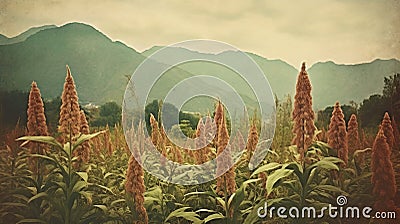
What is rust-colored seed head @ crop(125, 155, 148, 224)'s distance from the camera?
2262 mm

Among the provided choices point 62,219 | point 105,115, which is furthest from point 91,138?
point 62,219

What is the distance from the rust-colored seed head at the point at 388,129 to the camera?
7.74 ft

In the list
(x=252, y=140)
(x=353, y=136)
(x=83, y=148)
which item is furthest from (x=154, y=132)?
(x=353, y=136)

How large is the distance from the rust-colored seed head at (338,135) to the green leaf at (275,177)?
228mm

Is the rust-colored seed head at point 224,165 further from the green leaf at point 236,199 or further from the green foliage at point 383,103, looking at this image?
the green foliage at point 383,103

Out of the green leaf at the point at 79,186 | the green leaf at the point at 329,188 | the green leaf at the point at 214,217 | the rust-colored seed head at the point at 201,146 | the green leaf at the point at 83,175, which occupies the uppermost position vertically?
the rust-colored seed head at the point at 201,146

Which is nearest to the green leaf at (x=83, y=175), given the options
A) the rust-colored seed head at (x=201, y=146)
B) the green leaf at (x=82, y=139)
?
the green leaf at (x=82, y=139)

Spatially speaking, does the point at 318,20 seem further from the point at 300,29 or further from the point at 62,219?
the point at 62,219

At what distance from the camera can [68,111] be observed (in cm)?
226

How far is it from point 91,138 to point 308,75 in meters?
0.93

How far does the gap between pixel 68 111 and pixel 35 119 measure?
14 cm

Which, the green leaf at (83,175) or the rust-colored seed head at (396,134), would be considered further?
the rust-colored seed head at (396,134)

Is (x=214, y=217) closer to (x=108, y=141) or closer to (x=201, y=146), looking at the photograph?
(x=201, y=146)

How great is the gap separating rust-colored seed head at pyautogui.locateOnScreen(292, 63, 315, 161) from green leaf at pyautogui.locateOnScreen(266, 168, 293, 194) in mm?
90
